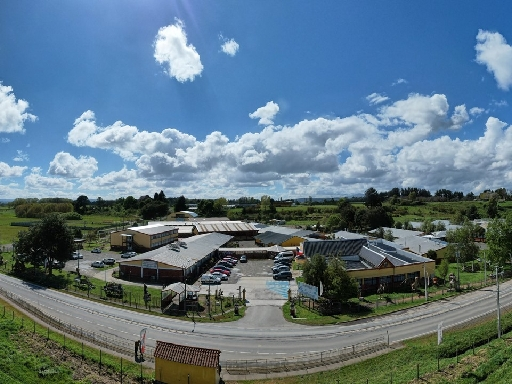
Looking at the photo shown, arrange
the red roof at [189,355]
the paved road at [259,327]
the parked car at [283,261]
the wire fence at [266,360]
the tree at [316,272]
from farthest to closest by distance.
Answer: the parked car at [283,261] → the tree at [316,272] → the paved road at [259,327] → the wire fence at [266,360] → the red roof at [189,355]

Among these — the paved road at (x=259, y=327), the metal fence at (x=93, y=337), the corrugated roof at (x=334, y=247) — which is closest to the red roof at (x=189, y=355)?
the metal fence at (x=93, y=337)

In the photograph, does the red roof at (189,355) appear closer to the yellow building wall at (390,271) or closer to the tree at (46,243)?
the yellow building wall at (390,271)

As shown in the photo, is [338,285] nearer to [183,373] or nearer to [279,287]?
[279,287]

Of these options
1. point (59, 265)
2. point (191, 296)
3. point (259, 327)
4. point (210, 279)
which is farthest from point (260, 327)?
point (59, 265)

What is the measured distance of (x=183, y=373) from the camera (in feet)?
83.8

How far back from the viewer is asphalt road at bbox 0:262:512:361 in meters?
33.5

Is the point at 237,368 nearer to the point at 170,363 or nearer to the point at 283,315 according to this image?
the point at 170,363

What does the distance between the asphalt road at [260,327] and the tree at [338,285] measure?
468 centimetres

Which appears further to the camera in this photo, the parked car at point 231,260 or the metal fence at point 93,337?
the parked car at point 231,260

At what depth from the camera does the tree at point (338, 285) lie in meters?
44.6

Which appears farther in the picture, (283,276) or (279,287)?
(283,276)

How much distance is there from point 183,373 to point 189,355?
120 cm

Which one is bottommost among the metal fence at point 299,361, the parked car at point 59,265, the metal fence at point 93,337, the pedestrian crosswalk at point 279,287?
the metal fence at point 299,361

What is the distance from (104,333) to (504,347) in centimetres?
3234
